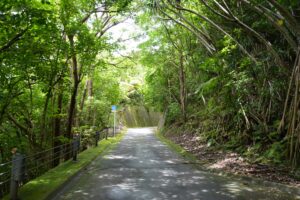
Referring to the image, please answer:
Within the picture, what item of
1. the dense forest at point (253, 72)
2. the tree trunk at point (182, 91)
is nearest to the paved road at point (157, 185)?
the dense forest at point (253, 72)

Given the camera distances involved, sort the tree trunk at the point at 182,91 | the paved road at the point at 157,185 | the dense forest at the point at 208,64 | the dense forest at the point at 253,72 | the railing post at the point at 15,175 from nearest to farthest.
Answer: the railing post at the point at 15,175 → the paved road at the point at 157,185 → the dense forest at the point at 208,64 → the dense forest at the point at 253,72 → the tree trunk at the point at 182,91

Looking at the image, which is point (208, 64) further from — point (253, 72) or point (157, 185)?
point (157, 185)

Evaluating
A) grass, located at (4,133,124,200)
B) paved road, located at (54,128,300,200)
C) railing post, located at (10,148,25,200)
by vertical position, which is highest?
railing post, located at (10,148,25,200)

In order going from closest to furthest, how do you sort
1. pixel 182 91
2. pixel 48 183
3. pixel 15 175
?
1. pixel 15 175
2. pixel 48 183
3. pixel 182 91

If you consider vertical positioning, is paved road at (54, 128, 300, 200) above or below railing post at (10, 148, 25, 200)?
below

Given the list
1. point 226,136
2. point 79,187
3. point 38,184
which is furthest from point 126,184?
point 226,136

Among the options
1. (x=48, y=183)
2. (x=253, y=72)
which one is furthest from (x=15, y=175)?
(x=253, y=72)

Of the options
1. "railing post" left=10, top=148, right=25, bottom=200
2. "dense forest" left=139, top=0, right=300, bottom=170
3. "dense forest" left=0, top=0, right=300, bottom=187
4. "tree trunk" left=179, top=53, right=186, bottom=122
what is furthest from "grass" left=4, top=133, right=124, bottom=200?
"tree trunk" left=179, top=53, right=186, bottom=122

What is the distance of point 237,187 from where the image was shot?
7449mm

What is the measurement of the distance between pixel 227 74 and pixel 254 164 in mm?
3662

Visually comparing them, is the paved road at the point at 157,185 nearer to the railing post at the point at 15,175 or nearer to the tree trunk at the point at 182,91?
the railing post at the point at 15,175

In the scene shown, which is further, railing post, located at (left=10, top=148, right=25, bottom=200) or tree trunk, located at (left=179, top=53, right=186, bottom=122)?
tree trunk, located at (left=179, top=53, right=186, bottom=122)

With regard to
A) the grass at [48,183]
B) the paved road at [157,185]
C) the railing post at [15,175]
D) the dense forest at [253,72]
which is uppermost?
the dense forest at [253,72]

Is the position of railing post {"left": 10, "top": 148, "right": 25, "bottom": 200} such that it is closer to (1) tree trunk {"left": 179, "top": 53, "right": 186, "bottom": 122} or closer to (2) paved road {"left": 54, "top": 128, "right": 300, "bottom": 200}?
(2) paved road {"left": 54, "top": 128, "right": 300, "bottom": 200}
